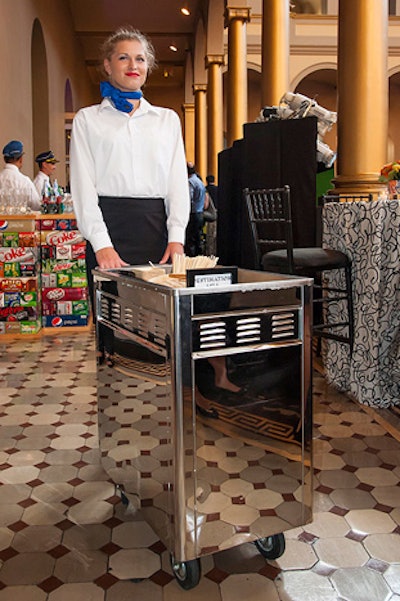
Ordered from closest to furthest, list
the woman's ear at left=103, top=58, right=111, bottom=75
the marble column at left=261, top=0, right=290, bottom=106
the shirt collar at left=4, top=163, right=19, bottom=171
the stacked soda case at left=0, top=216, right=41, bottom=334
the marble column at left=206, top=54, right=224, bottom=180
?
the woman's ear at left=103, top=58, right=111, bottom=75 → the stacked soda case at left=0, top=216, right=41, bottom=334 → the shirt collar at left=4, top=163, right=19, bottom=171 → the marble column at left=261, top=0, right=290, bottom=106 → the marble column at left=206, top=54, right=224, bottom=180

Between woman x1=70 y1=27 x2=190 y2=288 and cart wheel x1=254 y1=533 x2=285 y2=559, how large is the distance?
905 millimetres

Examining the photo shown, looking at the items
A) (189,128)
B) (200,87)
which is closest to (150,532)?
(200,87)

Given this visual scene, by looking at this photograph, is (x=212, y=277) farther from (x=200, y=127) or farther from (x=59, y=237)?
(x=200, y=127)

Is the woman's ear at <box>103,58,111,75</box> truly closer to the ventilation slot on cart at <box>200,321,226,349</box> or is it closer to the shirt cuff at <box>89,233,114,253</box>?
the shirt cuff at <box>89,233,114,253</box>

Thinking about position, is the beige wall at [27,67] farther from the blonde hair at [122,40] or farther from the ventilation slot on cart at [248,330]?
the ventilation slot on cart at [248,330]

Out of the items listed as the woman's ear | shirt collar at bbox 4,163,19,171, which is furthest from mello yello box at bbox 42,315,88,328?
the woman's ear

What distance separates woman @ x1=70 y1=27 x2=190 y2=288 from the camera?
1.97 meters

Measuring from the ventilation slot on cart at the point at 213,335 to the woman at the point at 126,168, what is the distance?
0.62 meters

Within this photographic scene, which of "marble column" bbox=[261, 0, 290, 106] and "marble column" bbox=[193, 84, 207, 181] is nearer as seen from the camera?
"marble column" bbox=[261, 0, 290, 106]

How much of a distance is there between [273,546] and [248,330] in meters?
0.62

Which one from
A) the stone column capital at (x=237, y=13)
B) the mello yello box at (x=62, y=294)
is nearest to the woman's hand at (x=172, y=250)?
the mello yello box at (x=62, y=294)

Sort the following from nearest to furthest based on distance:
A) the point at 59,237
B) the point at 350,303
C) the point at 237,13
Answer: the point at 350,303
the point at 59,237
the point at 237,13

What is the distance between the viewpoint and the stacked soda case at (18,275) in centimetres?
491

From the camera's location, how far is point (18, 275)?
16.2ft
